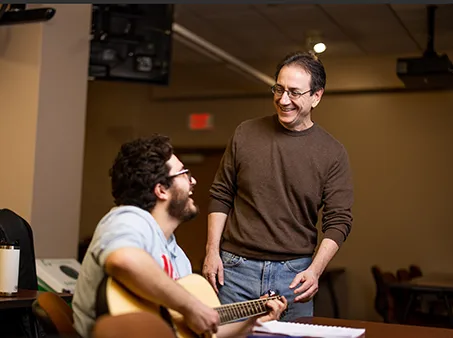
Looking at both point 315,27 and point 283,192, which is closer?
point 283,192

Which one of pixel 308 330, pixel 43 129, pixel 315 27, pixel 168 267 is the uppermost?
pixel 315 27

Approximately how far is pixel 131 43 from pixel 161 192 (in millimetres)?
3597

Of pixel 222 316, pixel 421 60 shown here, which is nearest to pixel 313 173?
pixel 222 316

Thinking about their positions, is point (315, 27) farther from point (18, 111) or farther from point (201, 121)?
point (18, 111)

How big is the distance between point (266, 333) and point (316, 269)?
63 cm

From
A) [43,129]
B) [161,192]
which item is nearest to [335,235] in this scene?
[161,192]

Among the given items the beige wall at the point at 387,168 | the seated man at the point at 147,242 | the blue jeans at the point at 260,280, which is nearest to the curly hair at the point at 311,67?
the blue jeans at the point at 260,280

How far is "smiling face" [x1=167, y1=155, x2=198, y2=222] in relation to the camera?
186cm

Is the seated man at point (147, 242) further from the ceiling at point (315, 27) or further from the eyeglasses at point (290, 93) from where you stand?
the ceiling at point (315, 27)

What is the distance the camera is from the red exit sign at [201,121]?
8.01m

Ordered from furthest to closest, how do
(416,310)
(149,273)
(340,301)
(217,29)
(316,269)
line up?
(340,301)
(217,29)
(416,310)
(316,269)
(149,273)

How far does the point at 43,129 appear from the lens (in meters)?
4.47

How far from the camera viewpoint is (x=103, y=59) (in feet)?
16.8

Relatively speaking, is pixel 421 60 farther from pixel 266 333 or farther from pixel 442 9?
pixel 266 333
